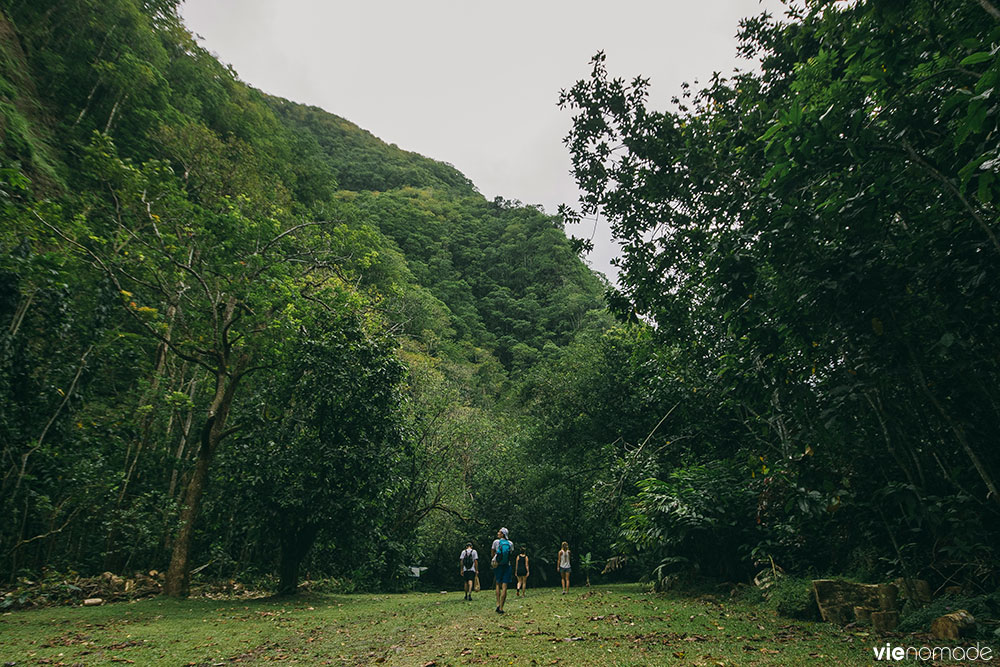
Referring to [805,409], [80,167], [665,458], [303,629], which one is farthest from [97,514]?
[805,409]

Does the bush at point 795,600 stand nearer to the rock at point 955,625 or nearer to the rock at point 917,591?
the rock at point 917,591

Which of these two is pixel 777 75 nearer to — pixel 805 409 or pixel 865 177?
pixel 865 177

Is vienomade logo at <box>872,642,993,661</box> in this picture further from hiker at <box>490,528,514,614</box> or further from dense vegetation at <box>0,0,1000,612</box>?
hiker at <box>490,528,514,614</box>

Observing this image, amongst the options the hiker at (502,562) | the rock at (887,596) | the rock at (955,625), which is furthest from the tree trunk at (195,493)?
the rock at (955,625)

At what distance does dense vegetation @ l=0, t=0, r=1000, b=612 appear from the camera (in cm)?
496

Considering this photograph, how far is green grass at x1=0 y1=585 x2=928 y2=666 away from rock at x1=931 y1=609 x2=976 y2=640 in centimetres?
68

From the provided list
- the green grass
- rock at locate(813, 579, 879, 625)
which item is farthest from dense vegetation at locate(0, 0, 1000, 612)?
the green grass

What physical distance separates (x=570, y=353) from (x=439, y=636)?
1629 centimetres

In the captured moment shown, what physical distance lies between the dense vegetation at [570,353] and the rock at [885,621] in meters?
0.64

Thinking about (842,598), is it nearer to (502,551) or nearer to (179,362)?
(502,551)

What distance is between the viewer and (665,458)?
15.8 metres

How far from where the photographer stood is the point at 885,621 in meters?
6.45

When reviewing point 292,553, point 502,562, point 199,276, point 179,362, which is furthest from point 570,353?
point 179,362

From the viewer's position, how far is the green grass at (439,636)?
574 centimetres
